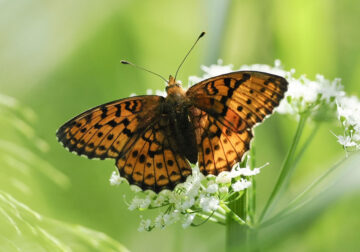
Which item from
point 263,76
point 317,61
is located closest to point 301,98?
point 263,76

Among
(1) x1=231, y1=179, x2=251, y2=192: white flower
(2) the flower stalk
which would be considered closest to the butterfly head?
(2) the flower stalk

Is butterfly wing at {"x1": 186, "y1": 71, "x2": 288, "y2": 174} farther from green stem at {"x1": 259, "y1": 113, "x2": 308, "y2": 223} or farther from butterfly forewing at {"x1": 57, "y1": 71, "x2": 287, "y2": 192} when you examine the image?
green stem at {"x1": 259, "y1": 113, "x2": 308, "y2": 223}

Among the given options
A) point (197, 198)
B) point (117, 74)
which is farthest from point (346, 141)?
point (117, 74)

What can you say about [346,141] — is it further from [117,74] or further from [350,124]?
[117,74]

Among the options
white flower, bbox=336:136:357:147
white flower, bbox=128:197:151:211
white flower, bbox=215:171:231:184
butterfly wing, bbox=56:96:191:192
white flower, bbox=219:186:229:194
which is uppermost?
white flower, bbox=336:136:357:147

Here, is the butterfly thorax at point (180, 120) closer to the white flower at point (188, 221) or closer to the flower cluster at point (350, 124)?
the white flower at point (188, 221)

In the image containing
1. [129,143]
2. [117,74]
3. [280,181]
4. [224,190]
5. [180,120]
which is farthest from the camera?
[117,74]

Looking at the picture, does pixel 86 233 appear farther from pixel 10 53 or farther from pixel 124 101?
pixel 10 53
